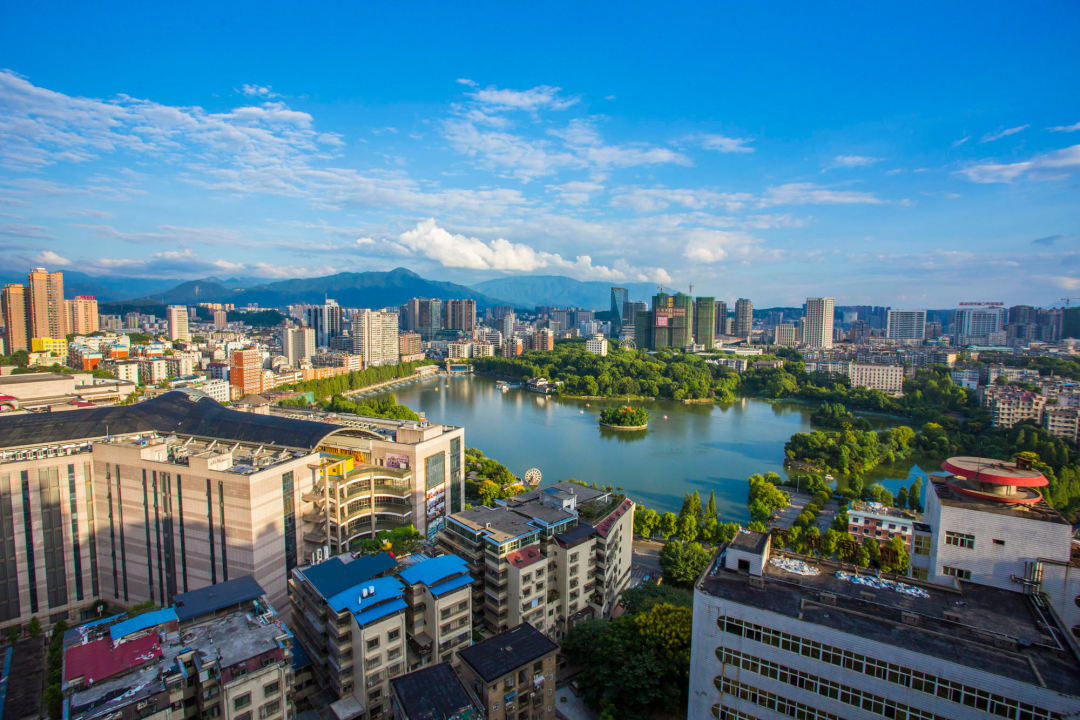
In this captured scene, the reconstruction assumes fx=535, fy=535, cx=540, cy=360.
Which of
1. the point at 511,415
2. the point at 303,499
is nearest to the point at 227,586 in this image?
the point at 303,499

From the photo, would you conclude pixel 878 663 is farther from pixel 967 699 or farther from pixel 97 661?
pixel 97 661

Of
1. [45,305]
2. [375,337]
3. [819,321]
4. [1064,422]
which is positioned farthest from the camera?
[819,321]

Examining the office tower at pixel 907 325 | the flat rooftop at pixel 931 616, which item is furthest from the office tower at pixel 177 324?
the office tower at pixel 907 325

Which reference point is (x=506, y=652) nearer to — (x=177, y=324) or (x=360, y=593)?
(x=360, y=593)

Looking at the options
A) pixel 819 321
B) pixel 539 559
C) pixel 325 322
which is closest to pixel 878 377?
pixel 819 321

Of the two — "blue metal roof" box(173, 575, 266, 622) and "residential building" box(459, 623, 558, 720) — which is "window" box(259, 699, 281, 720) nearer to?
"blue metal roof" box(173, 575, 266, 622)
